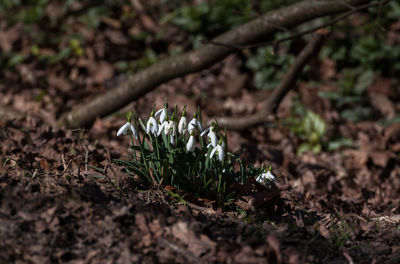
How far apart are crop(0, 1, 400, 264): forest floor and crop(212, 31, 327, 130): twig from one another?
0.18m

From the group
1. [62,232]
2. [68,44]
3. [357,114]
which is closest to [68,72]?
[68,44]

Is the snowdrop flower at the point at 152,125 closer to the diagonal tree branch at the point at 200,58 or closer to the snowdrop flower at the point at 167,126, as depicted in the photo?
the snowdrop flower at the point at 167,126

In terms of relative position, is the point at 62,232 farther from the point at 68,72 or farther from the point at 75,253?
the point at 68,72

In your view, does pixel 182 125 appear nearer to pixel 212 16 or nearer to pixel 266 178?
pixel 266 178

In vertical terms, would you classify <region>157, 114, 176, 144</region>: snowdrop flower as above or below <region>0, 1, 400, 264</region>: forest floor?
above

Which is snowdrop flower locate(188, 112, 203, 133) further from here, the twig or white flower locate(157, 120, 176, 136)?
the twig

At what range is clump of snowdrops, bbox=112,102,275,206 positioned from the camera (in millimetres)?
2352

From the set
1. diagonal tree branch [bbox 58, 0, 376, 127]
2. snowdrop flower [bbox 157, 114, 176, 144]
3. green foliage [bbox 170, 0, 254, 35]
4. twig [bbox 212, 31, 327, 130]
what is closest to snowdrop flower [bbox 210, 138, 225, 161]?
snowdrop flower [bbox 157, 114, 176, 144]

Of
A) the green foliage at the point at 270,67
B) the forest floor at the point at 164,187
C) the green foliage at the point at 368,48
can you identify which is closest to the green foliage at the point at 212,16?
the forest floor at the point at 164,187

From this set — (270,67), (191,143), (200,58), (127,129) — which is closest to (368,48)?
(270,67)

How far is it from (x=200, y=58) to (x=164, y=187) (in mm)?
1950

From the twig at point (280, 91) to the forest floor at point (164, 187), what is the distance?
176mm

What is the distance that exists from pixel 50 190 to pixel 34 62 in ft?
14.2

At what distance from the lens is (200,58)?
162 inches
